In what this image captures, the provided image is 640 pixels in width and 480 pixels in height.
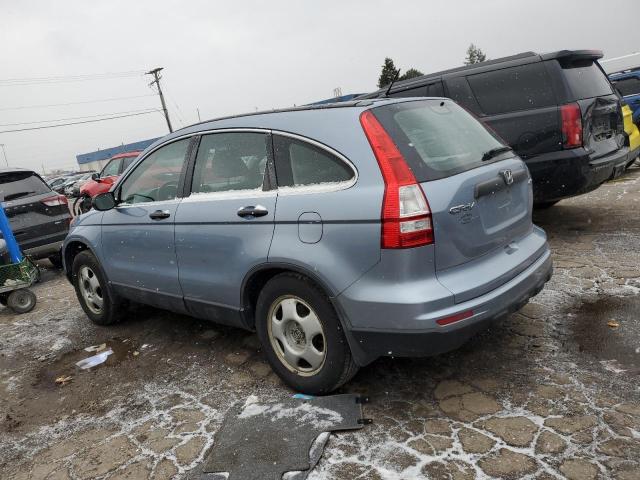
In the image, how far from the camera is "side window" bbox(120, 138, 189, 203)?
3738mm

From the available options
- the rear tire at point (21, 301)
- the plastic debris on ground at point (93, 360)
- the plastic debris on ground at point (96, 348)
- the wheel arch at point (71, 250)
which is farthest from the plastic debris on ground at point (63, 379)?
the rear tire at point (21, 301)

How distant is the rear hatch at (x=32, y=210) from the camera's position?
713cm

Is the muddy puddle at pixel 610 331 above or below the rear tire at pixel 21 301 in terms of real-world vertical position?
below

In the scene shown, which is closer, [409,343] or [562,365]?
[409,343]

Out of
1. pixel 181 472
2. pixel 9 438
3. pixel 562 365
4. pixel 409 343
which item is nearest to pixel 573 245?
pixel 562 365

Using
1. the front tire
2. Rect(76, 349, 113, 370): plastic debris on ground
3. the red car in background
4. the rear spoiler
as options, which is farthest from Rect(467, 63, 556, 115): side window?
the red car in background

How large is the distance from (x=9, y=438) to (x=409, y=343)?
2565mm

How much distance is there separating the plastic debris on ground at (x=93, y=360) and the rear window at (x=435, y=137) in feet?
9.97

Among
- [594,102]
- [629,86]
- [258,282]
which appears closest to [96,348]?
[258,282]

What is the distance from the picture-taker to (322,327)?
9.16ft

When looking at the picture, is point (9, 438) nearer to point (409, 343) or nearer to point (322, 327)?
point (322, 327)

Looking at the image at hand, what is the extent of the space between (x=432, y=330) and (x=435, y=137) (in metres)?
1.12

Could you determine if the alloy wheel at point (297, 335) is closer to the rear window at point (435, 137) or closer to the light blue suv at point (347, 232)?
the light blue suv at point (347, 232)

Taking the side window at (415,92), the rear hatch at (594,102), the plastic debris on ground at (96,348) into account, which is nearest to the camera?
the plastic debris on ground at (96,348)
